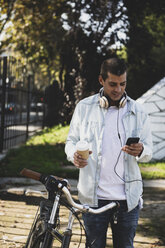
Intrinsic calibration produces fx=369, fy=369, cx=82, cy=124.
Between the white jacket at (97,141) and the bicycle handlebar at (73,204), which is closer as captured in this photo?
the bicycle handlebar at (73,204)

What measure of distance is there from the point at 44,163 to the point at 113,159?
20.1ft

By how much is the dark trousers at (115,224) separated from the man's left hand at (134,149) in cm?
41

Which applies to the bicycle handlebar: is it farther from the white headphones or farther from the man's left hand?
the white headphones

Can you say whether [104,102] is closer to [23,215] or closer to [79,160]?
[79,160]

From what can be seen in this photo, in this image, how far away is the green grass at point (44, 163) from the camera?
776 centimetres

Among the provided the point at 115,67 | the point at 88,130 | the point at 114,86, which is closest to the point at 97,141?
the point at 88,130

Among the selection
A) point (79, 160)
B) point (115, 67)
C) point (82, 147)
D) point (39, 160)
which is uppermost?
point (115, 67)

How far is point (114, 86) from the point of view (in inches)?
104

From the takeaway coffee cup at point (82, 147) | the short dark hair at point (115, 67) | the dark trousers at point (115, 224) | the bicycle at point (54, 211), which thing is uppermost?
the short dark hair at point (115, 67)

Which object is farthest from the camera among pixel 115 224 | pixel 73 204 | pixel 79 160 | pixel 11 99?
pixel 11 99

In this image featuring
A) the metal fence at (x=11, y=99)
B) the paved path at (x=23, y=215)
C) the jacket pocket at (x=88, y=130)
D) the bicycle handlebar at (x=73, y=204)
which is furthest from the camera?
the metal fence at (x=11, y=99)

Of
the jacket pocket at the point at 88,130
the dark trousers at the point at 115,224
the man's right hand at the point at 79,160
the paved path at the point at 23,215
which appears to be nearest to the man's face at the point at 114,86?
the jacket pocket at the point at 88,130

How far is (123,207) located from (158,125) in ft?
22.8

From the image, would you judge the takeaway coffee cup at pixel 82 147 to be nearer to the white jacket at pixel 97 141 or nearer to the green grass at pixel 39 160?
the white jacket at pixel 97 141
